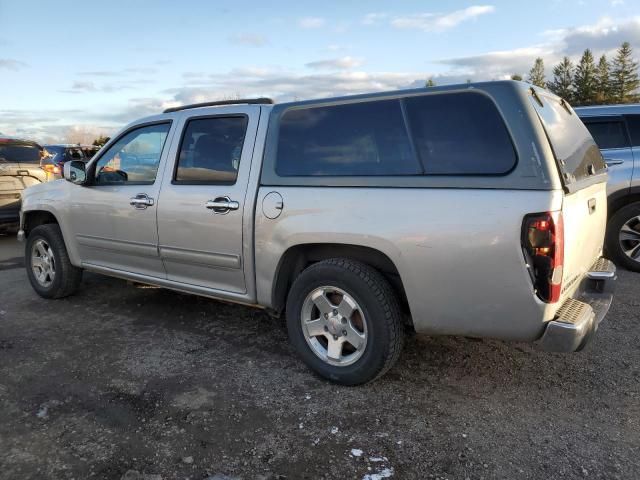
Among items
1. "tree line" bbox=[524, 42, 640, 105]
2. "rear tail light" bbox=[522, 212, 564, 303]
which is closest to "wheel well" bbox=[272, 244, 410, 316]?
"rear tail light" bbox=[522, 212, 564, 303]

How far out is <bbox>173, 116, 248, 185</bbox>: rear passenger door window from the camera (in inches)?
149

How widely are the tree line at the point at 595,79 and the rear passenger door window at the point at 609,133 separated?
2906 inches

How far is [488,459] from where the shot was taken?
257cm

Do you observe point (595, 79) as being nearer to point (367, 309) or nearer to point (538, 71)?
point (538, 71)

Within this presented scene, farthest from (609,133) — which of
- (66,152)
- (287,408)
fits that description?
(66,152)

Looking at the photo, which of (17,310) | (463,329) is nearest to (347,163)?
(463,329)

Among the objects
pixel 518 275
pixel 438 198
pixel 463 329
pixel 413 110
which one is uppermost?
pixel 413 110

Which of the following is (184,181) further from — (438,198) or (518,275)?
(518,275)

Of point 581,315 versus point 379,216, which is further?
point 379,216

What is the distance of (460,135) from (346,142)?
29.3 inches

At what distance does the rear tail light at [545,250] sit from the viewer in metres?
2.58

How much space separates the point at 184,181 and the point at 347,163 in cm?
144

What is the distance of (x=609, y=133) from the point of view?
6.07 m

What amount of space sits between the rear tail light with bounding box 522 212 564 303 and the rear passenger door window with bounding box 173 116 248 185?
79.5 inches
